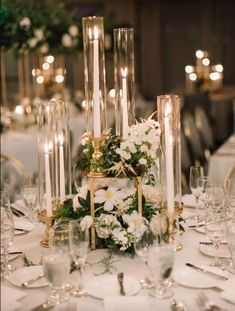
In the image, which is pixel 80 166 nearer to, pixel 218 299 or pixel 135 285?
pixel 135 285

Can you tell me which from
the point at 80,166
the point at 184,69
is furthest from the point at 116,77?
the point at 184,69

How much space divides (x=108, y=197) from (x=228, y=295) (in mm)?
650

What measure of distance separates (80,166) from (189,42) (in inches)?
379

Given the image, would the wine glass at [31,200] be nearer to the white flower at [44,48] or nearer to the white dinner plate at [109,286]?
the white dinner plate at [109,286]

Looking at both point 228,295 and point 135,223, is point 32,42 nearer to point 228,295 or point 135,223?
point 135,223

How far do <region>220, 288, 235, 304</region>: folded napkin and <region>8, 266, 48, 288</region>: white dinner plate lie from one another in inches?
24.6

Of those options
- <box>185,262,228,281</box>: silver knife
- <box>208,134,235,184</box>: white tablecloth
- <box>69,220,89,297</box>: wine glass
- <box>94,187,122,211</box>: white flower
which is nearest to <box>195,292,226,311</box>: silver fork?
<box>185,262,228,281</box>: silver knife

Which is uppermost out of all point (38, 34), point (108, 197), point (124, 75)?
point (38, 34)

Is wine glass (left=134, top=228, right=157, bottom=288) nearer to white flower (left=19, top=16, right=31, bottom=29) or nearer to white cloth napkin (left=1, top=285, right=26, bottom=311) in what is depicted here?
white cloth napkin (left=1, top=285, right=26, bottom=311)

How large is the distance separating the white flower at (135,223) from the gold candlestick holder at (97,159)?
0.64ft

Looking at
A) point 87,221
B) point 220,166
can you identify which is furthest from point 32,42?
point 87,221

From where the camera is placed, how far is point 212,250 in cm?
252

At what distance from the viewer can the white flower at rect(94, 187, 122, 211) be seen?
96.9 inches

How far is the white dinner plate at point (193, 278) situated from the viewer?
2186mm
